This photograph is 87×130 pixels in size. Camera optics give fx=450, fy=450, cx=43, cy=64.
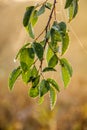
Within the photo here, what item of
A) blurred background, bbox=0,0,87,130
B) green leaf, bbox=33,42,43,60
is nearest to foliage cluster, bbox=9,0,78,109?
green leaf, bbox=33,42,43,60

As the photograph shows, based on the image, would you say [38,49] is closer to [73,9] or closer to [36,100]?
[73,9]

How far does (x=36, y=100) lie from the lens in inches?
133

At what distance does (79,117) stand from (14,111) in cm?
48

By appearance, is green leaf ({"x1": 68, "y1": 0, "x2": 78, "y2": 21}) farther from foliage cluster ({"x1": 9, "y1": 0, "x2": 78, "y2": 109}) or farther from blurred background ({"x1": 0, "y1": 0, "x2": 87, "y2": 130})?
blurred background ({"x1": 0, "y1": 0, "x2": 87, "y2": 130})

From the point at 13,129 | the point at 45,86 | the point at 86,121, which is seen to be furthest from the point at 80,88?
the point at 45,86

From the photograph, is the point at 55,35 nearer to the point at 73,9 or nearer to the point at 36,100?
the point at 73,9

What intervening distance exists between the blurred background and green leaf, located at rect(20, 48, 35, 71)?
206 cm

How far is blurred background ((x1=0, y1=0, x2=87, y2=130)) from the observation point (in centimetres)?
311

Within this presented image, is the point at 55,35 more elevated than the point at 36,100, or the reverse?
the point at 55,35

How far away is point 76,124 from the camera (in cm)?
306

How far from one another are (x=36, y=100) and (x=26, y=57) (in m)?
2.73

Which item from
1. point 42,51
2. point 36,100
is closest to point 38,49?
point 42,51

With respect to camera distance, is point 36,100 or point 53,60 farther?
point 36,100

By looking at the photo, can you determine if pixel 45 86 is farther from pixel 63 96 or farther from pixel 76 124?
pixel 63 96
